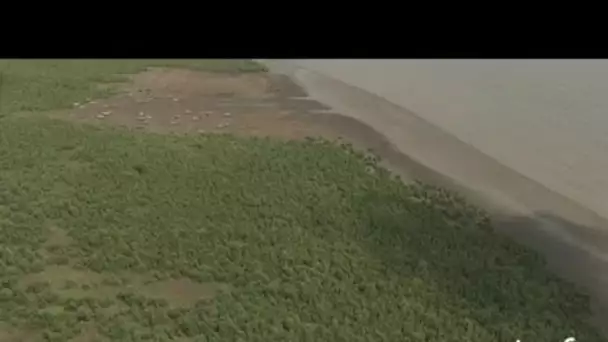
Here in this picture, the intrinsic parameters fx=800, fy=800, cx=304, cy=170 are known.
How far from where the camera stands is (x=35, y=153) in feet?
22.7

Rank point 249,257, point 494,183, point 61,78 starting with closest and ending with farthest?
point 249,257, point 494,183, point 61,78

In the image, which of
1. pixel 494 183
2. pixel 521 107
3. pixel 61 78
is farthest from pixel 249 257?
pixel 61 78

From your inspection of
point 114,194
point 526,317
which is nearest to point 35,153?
point 114,194

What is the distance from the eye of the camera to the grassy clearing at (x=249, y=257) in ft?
14.9

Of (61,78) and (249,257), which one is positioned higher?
(61,78)

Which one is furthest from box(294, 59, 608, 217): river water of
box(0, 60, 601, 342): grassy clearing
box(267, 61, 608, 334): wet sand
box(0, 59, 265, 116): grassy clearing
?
Answer: box(0, 59, 265, 116): grassy clearing

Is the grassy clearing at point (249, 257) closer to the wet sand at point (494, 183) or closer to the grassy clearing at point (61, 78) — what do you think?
the wet sand at point (494, 183)

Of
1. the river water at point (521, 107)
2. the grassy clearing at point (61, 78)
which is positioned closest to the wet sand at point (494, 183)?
the river water at point (521, 107)

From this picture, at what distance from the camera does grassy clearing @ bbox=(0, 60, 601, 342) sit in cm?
453

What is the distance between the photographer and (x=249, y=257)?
5.21 metres

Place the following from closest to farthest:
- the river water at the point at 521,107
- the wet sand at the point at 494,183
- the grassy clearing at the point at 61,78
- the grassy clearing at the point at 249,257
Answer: the grassy clearing at the point at 249,257 < the wet sand at the point at 494,183 < the river water at the point at 521,107 < the grassy clearing at the point at 61,78

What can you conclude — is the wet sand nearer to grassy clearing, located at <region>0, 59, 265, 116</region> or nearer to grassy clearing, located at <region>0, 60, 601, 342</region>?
grassy clearing, located at <region>0, 60, 601, 342</region>

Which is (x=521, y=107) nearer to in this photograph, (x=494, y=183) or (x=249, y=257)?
(x=494, y=183)

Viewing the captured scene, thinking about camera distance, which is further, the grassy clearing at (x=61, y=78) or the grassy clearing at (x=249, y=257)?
the grassy clearing at (x=61, y=78)
